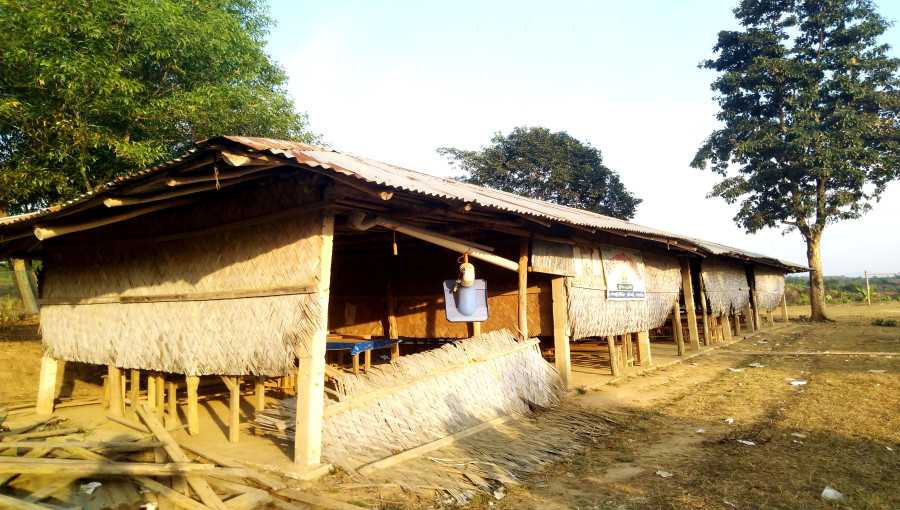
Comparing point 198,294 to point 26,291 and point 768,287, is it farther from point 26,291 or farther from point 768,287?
point 768,287

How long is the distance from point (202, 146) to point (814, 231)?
26232 mm

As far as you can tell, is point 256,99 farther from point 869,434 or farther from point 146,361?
point 869,434

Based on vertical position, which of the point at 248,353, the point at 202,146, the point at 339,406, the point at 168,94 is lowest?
the point at 339,406

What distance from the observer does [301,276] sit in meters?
4.88

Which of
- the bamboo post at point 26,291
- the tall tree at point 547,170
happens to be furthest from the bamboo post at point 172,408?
the tall tree at point 547,170

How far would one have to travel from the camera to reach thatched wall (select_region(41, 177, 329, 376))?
4.95 metres

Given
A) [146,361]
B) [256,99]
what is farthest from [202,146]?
→ [256,99]

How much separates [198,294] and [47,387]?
13.3 feet

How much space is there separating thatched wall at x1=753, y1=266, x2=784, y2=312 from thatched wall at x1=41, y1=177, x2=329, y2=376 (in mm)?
18801

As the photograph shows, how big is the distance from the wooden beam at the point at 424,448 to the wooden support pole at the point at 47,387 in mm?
6272

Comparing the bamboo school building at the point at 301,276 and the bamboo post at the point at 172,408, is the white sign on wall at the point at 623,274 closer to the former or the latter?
the bamboo school building at the point at 301,276

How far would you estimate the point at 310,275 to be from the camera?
479cm

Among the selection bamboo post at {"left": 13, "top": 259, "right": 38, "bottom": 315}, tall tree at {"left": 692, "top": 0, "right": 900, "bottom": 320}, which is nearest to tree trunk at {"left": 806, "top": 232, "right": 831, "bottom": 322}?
tall tree at {"left": 692, "top": 0, "right": 900, "bottom": 320}

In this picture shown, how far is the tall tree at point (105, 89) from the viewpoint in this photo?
876 centimetres
